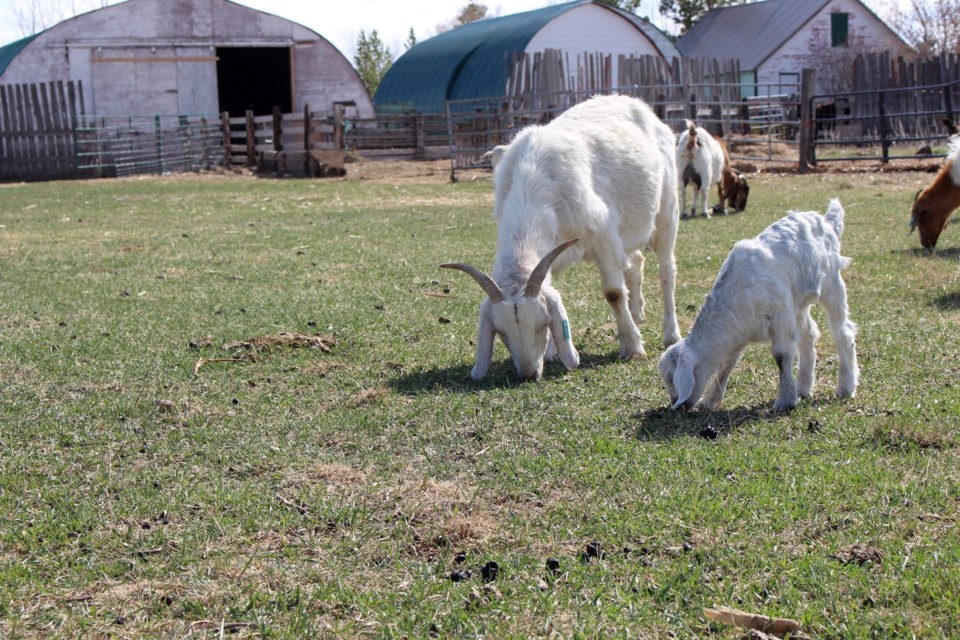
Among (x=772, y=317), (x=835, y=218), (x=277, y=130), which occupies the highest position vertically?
(x=277, y=130)

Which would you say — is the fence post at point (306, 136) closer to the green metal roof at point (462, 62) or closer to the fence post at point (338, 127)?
the fence post at point (338, 127)

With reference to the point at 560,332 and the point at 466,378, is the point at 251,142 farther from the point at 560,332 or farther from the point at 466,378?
the point at 560,332

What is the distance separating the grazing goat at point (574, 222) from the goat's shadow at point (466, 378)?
0.10 meters

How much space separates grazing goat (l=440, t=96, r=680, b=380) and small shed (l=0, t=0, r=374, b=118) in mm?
26433

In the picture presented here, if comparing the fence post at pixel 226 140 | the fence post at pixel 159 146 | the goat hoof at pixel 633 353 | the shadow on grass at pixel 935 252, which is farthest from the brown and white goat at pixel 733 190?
the fence post at pixel 226 140

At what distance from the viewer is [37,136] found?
2962 centimetres

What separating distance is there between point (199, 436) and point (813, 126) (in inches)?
841

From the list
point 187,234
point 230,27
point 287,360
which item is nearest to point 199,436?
point 287,360

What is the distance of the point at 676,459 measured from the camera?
4.62 metres

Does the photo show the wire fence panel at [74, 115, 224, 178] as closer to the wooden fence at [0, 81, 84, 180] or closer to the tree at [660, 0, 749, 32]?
the wooden fence at [0, 81, 84, 180]

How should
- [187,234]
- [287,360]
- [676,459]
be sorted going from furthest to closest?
1. [187,234]
2. [287,360]
3. [676,459]

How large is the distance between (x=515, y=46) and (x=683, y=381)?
32502 mm

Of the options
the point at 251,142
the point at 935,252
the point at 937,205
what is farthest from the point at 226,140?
the point at 935,252

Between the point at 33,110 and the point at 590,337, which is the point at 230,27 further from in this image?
the point at 590,337
